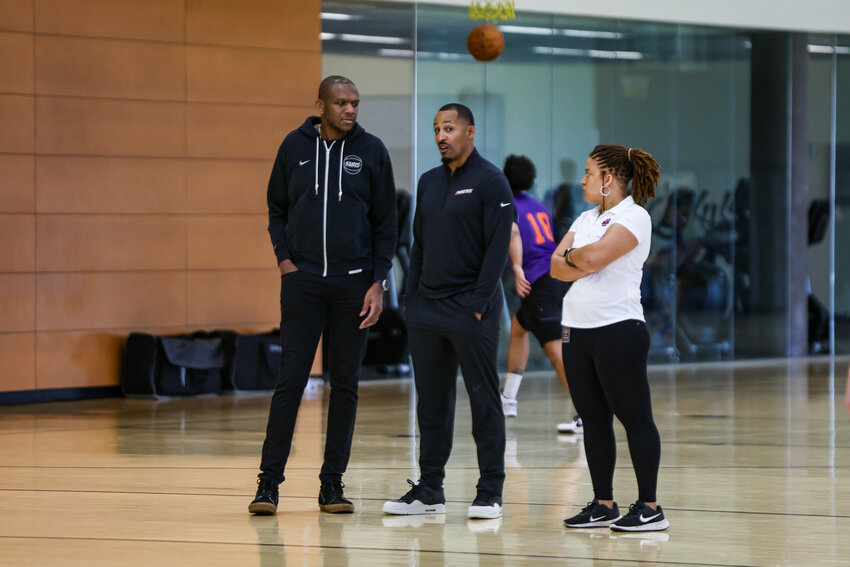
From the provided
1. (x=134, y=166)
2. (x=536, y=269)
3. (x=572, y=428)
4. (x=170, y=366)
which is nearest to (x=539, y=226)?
(x=536, y=269)

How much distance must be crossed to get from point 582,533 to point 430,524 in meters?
0.60

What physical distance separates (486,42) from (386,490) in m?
5.49

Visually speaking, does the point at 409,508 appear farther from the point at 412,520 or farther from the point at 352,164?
the point at 352,164

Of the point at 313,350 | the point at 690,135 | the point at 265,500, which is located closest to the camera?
the point at 265,500

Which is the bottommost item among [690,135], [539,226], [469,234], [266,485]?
[266,485]

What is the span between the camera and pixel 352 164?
5.32 meters

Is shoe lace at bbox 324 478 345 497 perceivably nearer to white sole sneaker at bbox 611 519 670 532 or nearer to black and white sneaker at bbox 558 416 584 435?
white sole sneaker at bbox 611 519 670 532

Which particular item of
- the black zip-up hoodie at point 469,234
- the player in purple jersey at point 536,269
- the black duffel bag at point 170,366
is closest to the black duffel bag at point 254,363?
the black duffel bag at point 170,366

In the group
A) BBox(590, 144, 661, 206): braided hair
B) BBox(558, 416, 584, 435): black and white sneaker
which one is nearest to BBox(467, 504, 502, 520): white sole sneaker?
BBox(590, 144, 661, 206): braided hair

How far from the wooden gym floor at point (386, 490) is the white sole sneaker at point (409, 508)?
61 millimetres

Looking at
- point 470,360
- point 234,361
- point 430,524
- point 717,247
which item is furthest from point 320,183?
point 717,247

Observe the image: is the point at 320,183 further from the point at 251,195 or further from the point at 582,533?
the point at 251,195

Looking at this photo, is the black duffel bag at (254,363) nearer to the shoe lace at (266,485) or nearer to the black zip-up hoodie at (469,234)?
the shoe lace at (266,485)

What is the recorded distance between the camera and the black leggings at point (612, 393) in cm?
481
